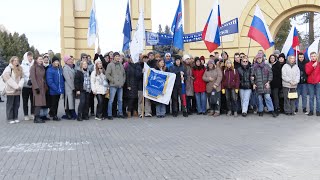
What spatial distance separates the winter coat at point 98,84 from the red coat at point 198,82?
118 inches

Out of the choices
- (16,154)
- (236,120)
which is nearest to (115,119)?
(236,120)

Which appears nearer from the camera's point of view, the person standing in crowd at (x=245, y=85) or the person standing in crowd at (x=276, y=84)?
the person standing in crowd at (x=245, y=85)

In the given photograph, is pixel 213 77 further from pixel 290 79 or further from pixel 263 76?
pixel 290 79

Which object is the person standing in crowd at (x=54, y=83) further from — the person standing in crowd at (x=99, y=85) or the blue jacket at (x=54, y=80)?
the person standing in crowd at (x=99, y=85)

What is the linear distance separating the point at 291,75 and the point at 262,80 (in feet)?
3.10

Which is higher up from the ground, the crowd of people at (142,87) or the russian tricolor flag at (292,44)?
the russian tricolor flag at (292,44)

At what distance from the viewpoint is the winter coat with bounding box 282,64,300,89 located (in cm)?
1343

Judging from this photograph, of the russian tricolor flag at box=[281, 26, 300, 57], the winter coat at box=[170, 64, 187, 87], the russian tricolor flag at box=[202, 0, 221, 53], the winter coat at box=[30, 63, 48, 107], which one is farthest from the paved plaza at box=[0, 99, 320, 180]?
the russian tricolor flag at box=[281, 26, 300, 57]

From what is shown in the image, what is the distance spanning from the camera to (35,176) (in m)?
6.08

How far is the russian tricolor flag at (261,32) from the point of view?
1438cm

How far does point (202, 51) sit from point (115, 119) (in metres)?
7.19

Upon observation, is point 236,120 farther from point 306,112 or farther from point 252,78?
point 306,112

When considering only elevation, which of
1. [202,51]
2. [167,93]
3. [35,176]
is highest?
[202,51]

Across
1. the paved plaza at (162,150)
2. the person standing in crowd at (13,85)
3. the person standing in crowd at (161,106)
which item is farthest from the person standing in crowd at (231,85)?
the person standing in crowd at (13,85)
